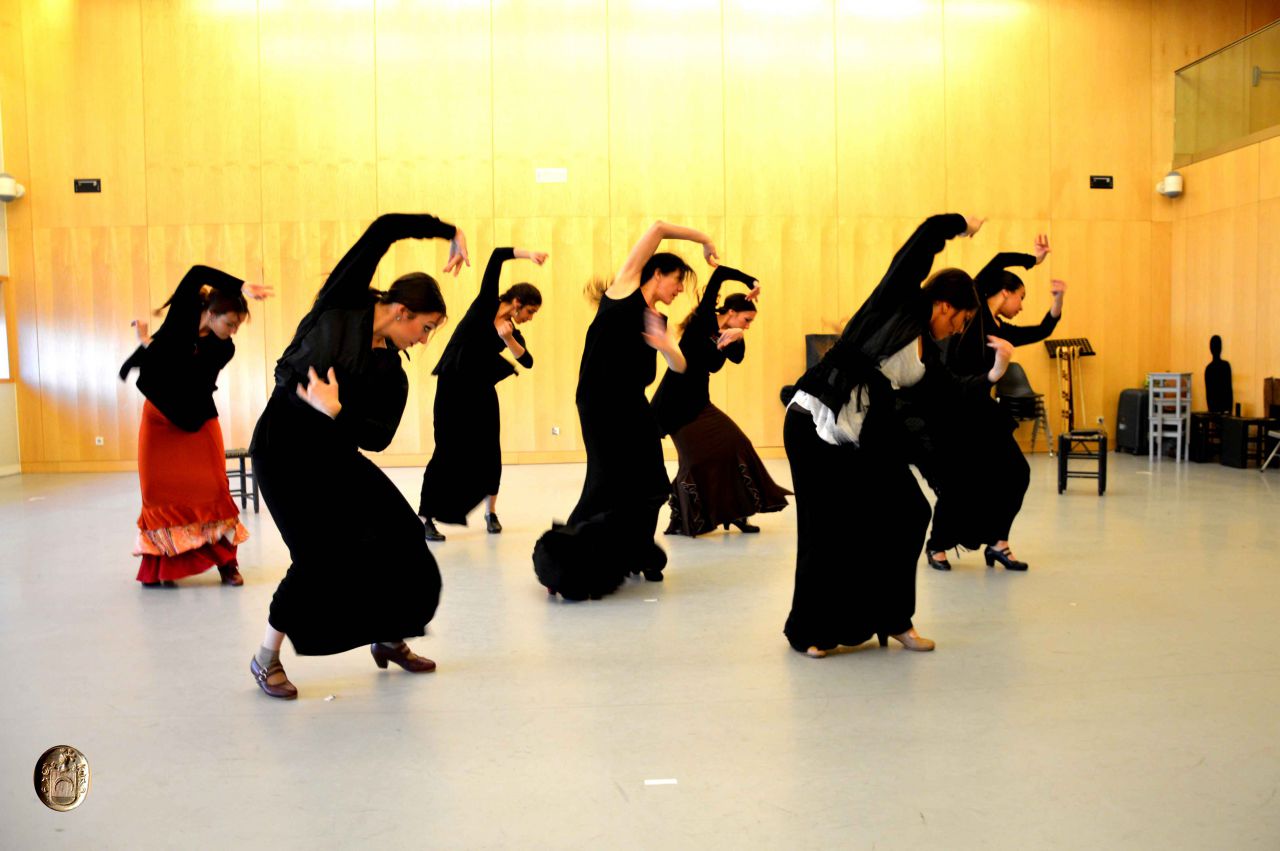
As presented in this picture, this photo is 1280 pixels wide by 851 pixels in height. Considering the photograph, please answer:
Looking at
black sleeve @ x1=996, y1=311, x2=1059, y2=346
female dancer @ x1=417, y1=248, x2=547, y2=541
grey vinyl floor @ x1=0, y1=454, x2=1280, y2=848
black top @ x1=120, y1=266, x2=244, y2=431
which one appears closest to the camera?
grey vinyl floor @ x1=0, y1=454, x2=1280, y2=848

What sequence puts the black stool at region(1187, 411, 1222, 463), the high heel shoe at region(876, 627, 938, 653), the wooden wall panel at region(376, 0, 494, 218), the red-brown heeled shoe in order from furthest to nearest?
1. the wooden wall panel at region(376, 0, 494, 218)
2. the black stool at region(1187, 411, 1222, 463)
3. the red-brown heeled shoe
4. the high heel shoe at region(876, 627, 938, 653)

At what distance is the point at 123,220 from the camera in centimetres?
1138

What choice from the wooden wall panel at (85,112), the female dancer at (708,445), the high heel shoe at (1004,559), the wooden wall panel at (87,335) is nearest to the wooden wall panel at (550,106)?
the wooden wall panel at (85,112)

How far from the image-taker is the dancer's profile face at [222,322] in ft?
15.9

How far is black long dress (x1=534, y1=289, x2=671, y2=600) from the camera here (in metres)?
4.67

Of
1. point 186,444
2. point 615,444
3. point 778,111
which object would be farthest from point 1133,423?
point 186,444

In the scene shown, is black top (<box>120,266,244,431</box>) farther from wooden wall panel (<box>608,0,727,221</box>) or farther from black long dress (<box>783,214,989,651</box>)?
wooden wall panel (<box>608,0,727,221</box>)

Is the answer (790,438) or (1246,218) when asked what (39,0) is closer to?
(790,438)

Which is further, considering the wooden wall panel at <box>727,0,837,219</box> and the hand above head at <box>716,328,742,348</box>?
the wooden wall panel at <box>727,0,837,219</box>

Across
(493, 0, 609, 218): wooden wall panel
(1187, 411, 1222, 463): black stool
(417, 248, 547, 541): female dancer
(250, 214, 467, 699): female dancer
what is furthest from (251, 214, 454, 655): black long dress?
(1187, 411, 1222, 463): black stool

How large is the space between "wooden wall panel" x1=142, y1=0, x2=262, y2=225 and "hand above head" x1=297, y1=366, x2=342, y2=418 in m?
9.16

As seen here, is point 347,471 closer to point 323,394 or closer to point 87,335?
point 323,394

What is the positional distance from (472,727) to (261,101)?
10.0 meters

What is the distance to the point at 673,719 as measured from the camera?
3.17 meters
